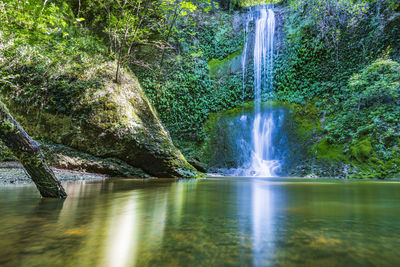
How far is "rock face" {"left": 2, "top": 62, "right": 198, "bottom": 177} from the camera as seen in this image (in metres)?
6.30

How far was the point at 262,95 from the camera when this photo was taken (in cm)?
1398

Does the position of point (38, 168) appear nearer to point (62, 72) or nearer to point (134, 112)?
point (134, 112)

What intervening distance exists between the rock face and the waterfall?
584 cm

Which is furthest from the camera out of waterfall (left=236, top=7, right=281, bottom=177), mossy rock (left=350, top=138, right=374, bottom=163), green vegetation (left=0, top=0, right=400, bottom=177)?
waterfall (left=236, top=7, right=281, bottom=177)

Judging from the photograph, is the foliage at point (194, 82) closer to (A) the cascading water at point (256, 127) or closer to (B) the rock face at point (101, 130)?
(A) the cascading water at point (256, 127)

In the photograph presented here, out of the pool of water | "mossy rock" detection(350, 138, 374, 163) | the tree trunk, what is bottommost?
the pool of water

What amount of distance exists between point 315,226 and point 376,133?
10.8m

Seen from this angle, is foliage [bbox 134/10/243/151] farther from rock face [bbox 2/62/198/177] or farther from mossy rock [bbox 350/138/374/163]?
mossy rock [bbox 350/138/374/163]

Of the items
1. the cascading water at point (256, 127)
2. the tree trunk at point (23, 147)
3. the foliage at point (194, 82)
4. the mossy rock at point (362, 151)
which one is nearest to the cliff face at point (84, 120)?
the tree trunk at point (23, 147)

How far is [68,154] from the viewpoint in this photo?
6.04 meters

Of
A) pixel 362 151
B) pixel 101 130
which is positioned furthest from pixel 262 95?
pixel 101 130

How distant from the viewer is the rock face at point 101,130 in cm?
630

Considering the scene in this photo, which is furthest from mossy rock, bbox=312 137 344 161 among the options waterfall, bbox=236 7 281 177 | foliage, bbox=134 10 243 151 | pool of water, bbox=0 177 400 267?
pool of water, bbox=0 177 400 267

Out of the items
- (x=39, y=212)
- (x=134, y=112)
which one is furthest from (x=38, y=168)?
Answer: (x=134, y=112)
